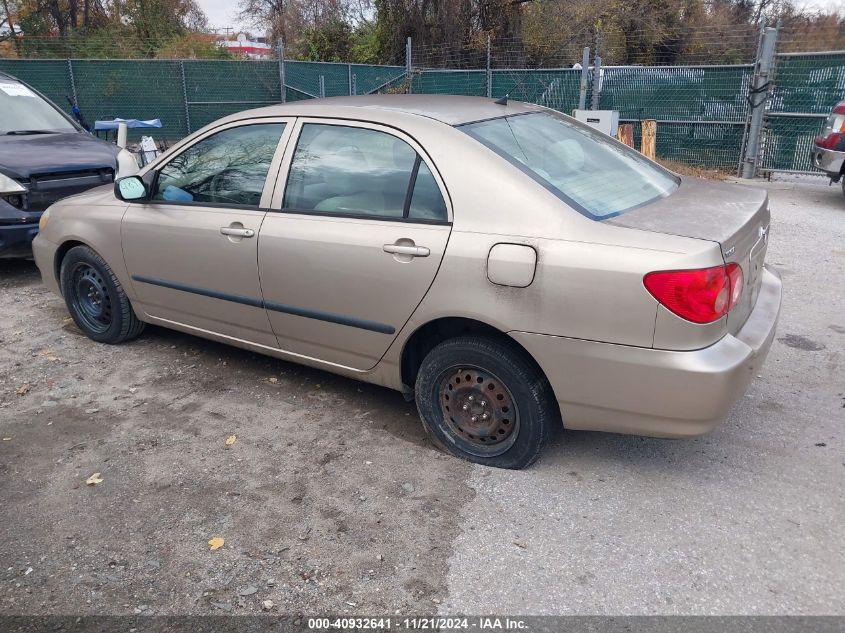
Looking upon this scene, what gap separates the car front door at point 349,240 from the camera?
3.35 meters

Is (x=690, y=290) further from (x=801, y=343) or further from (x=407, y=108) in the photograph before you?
(x=801, y=343)

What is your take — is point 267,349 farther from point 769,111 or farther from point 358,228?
point 769,111

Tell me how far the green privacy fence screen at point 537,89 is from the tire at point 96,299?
10.2 meters

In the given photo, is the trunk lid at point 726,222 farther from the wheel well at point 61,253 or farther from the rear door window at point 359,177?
the wheel well at point 61,253

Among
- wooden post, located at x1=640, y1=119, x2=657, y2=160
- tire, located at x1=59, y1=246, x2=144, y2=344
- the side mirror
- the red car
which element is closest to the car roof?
the side mirror

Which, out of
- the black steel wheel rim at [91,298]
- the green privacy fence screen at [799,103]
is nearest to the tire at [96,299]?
the black steel wheel rim at [91,298]

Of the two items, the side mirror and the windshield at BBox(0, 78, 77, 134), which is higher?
the windshield at BBox(0, 78, 77, 134)

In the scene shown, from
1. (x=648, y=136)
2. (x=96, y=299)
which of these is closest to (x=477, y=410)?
(x=96, y=299)

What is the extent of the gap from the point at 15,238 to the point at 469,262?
4.95 m

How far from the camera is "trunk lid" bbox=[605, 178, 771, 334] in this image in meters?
2.94

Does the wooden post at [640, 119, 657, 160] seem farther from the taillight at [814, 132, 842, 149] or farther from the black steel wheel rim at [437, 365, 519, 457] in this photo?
the black steel wheel rim at [437, 365, 519, 457]

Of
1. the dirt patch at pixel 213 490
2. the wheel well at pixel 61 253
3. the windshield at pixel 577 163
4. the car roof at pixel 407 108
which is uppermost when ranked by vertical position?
the car roof at pixel 407 108

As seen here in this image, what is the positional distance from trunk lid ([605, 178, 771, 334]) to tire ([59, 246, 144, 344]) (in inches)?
135

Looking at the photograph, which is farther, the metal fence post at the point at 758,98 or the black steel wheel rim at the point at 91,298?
the metal fence post at the point at 758,98
